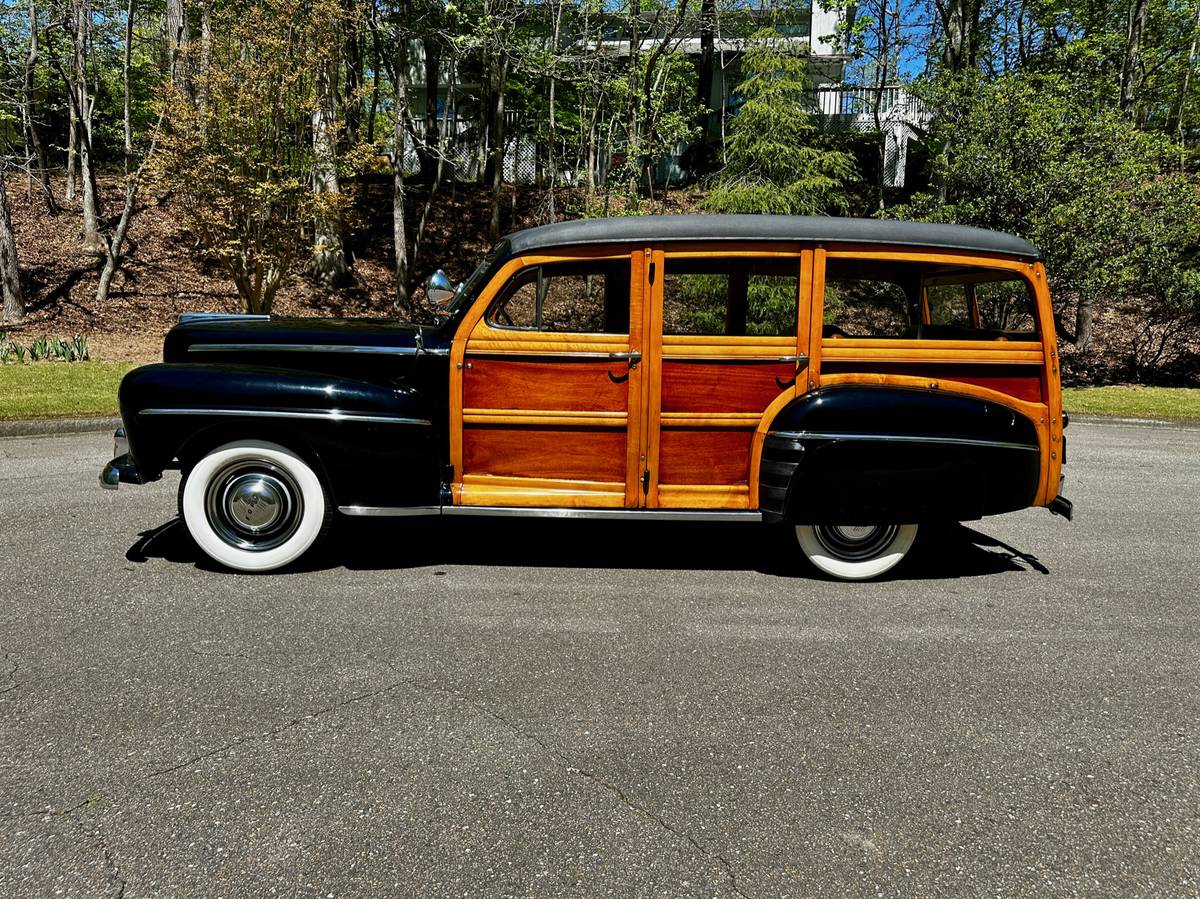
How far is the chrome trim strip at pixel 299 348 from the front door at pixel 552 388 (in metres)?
0.36

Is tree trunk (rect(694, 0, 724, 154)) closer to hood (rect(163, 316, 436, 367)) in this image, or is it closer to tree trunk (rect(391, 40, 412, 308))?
tree trunk (rect(391, 40, 412, 308))

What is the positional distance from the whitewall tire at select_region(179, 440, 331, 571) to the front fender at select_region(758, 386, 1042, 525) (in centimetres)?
253

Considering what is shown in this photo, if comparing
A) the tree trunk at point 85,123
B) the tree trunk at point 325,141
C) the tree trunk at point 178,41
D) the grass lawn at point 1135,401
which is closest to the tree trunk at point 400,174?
the tree trunk at point 325,141

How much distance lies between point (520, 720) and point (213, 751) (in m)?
1.04

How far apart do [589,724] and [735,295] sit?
103 inches

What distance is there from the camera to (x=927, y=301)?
15.5 feet

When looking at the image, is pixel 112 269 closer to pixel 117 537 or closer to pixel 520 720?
pixel 117 537

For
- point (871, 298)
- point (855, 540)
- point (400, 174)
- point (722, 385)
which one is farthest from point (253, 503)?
point (400, 174)

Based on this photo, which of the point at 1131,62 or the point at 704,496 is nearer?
the point at 704,496

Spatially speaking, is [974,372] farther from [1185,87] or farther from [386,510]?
[1185,87]

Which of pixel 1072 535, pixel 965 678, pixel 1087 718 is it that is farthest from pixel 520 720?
pixel 1072 535

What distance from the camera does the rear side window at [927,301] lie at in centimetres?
455

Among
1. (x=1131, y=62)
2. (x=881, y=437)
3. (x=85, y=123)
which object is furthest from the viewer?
(x=85, y=123)

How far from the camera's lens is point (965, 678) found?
337cm
